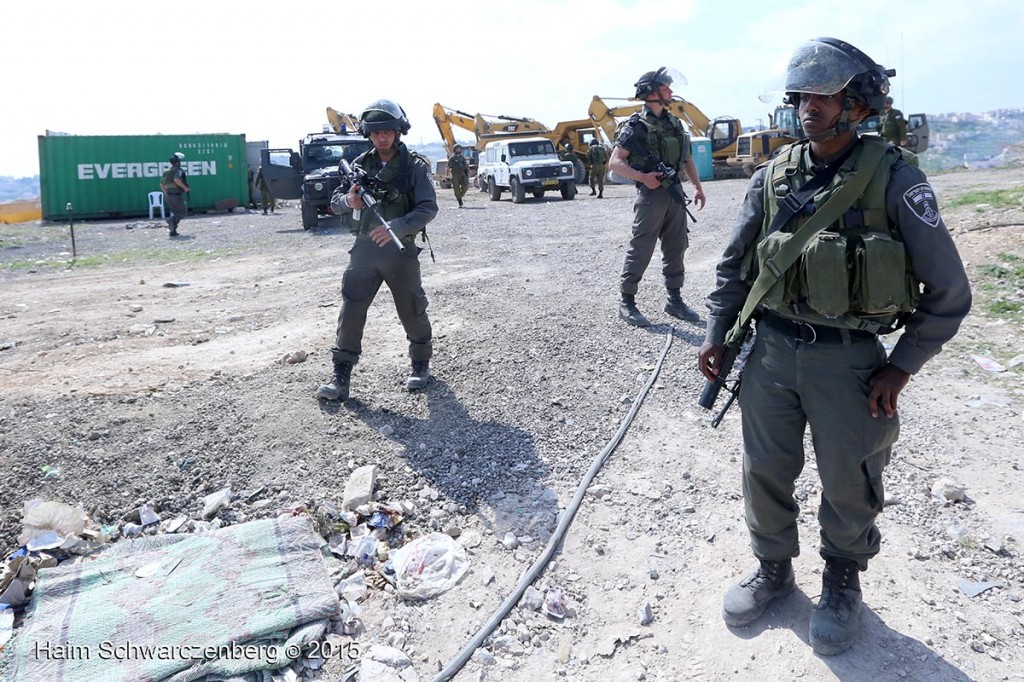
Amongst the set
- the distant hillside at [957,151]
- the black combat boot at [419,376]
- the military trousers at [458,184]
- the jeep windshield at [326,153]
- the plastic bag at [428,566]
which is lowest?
the plastic bag at [428,566]

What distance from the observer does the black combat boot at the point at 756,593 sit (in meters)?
2.56

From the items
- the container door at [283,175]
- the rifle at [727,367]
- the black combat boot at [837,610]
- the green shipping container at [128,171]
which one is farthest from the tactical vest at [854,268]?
the green shipping container at [128,171]

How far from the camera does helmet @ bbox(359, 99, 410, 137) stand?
424 centimetres

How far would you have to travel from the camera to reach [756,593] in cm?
258

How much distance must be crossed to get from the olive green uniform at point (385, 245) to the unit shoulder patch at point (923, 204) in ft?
9.12

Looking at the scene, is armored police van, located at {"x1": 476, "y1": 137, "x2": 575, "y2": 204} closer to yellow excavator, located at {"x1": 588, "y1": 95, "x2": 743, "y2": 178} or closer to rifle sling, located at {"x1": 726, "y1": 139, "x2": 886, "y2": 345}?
yellow excavator, located at {"x1": 588, "y1": 95, "x2": 743, "y2": 178}

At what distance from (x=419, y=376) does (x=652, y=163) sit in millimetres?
2322

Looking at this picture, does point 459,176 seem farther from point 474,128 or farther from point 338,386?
point 338,386

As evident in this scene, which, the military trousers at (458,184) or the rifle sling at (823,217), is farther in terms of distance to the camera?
the military trousers at (458,184)

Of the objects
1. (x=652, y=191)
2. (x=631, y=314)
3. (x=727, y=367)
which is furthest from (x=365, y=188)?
(x=727, y=367)

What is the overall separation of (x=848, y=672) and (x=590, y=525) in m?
1.22

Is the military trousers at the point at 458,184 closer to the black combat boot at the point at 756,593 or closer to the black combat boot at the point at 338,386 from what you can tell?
the black combat boot at the point at 338,386

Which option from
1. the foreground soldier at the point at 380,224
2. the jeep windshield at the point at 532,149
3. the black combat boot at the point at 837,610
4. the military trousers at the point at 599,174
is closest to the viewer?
the black combat boot at the point at 837,610

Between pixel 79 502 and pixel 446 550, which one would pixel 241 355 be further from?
pixel 446 550
